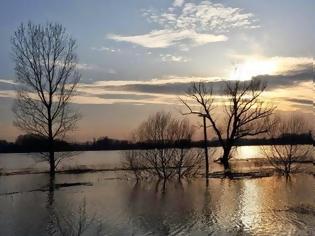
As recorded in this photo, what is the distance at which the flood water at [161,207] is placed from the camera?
1895cm

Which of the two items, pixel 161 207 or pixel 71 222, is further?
pixel 161 207

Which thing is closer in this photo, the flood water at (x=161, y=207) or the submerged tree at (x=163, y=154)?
the flood water at (x=161, y=207)

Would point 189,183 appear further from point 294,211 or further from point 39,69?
point 39,69

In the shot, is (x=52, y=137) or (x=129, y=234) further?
(x=52, y=137)

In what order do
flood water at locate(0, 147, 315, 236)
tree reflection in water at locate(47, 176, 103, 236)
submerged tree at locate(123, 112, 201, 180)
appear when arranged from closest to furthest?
tree reflection in water at locate(47, 176, 103, 236) → flood water at locate(0, 147, 315, 236) → submerged tree at locate(123, 112, 201, 180)

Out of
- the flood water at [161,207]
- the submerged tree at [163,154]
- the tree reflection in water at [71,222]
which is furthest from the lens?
the submerged tree at [163,154]

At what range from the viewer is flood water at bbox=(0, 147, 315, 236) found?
19.0 meters

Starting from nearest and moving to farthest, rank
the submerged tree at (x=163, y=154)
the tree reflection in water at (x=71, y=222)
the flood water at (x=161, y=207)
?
the tree reflection in water at (x=71, y=222), the flood water at (x=161, y=207), the submerged tree at (x=163, y=154)

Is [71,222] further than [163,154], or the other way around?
[163,154]

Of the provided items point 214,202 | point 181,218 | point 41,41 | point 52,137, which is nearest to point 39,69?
point 41,41

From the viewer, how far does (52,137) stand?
43.3m

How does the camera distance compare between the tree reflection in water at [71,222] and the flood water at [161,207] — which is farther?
the flood water at [161,207]

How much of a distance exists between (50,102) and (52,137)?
9.95 feet

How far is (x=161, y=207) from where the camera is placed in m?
24.4
